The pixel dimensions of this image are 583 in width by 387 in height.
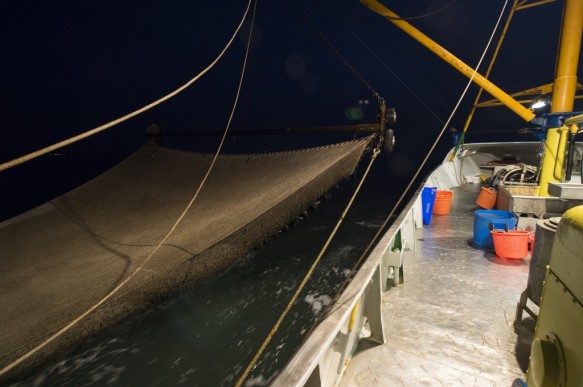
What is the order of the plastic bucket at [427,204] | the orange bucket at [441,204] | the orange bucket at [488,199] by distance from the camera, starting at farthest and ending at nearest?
the orange bucket at [488,199] < the orange bucket at [441,204] < the plastic bucket at [427,204]

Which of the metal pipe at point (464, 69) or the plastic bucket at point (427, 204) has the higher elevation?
the metal pipe at point (464, 69)

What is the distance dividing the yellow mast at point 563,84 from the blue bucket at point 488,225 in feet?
4.62

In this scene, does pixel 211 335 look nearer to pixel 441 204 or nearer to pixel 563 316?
pixel 441 204

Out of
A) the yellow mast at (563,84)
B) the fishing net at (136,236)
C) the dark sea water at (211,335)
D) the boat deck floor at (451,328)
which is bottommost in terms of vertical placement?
the dark sea water at (211,335)

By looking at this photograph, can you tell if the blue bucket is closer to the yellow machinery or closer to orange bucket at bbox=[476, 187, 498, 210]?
orange bucket at bbox=[476, 187, 498, 210]

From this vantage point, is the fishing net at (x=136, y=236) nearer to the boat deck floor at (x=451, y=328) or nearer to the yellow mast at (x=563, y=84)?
the boat deck floor at (x=451, y=328)

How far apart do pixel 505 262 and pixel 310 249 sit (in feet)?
29.3

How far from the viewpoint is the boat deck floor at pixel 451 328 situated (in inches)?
89.7

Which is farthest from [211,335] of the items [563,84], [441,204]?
[563,84]

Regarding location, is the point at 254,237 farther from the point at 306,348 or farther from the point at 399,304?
the point at 306,348

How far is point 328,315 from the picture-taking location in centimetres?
193

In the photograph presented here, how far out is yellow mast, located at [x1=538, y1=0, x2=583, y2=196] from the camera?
4.98 m

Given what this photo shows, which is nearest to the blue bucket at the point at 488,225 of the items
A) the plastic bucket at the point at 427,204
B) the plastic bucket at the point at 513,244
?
the plastic bucket at the point at 513,244

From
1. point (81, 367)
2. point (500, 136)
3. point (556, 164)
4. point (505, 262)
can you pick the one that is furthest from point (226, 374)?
point (500, 136)
